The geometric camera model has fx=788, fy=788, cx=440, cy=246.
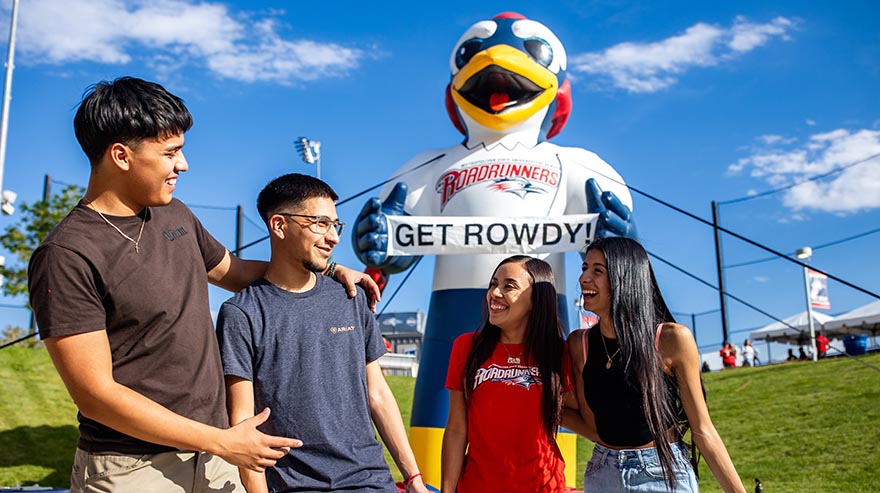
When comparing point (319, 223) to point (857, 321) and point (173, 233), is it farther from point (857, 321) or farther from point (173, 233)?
point (857, 321)

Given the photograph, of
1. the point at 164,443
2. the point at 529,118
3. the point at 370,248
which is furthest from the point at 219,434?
the point at 529,118

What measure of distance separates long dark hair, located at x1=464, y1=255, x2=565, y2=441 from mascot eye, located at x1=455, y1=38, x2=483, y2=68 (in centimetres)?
352

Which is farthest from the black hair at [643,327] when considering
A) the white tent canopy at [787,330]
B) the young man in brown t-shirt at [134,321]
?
the white tent canopy at [787,330]

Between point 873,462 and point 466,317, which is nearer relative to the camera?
point 466,317

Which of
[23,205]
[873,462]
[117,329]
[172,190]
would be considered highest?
[23,205]

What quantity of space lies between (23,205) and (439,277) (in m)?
10.8

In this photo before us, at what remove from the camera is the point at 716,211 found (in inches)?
688

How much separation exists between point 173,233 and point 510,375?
46.0 inches

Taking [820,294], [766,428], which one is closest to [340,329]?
[766,428]

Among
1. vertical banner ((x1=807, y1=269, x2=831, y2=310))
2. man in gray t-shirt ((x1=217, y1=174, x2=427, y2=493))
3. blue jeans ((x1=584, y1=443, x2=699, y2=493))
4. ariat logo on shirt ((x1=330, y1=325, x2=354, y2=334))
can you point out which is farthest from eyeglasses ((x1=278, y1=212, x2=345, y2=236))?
vertical banner ((x1=807, y1=269, x2=831, y2=310))

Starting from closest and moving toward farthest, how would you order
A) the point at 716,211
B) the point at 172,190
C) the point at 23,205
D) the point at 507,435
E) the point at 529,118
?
1. the point at 172,190
2. the point at 507,435
3. the point at 529,118
4. the point at 23,205
5. the point at 716,211

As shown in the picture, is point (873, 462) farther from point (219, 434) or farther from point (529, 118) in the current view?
point (219, 434)

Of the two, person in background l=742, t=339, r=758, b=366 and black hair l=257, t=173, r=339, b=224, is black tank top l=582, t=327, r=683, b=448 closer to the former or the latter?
black hair l=257, t=173, r=339, b=224

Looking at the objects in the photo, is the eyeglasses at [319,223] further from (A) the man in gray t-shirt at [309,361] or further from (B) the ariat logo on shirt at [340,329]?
(B) the ariat logo on shirt at [340,329]
